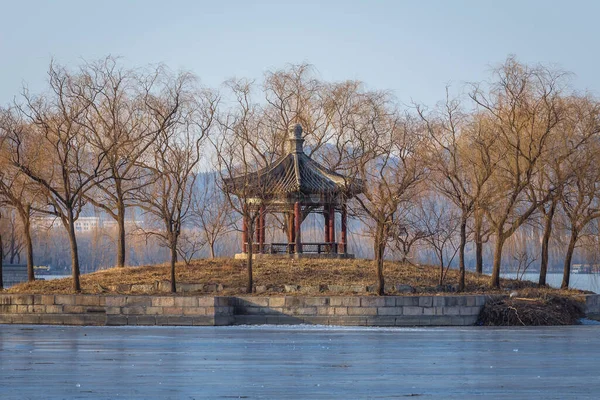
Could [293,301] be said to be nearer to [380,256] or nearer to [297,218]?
[380,256]

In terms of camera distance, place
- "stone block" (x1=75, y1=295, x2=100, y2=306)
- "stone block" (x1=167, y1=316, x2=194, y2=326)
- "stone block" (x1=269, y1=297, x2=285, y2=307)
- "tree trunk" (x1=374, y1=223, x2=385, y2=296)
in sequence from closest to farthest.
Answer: "stone block" (x1=167, y1=316, x2=194, y2=326) → "stone block" (x1=269, y1=297, x2=285, y2=307) → "stone block" (x1=75, y1=295, x2=100, y2=306) → "tree trunk" (x1=374, y1=223, x2=385, y2=296)

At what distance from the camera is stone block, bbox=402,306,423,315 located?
28.2 metres

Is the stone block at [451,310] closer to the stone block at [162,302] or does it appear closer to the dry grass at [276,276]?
the dry grass at [276,276]

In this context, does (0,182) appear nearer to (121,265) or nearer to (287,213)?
(121,265)

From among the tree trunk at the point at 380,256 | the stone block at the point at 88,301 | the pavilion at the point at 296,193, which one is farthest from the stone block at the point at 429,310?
the stone block at the point at 88,301

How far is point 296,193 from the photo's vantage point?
120 ft

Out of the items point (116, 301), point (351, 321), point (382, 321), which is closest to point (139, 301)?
point (116, 301)

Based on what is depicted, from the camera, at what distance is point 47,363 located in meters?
16.5

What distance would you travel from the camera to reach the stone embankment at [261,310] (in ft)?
92.3

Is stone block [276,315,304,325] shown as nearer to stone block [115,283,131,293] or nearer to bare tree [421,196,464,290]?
bare tree [421,196,464,290]

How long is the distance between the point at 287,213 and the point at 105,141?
7239mm

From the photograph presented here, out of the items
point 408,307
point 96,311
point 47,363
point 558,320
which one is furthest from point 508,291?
A: point 47,363

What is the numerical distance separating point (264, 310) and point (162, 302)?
2647 millimetres

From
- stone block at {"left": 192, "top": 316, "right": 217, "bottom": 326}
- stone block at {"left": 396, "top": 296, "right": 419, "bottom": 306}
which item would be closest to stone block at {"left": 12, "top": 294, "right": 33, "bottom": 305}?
stone block at {"left": 192, "top": 316, "right": 217, "bottom": 326}
